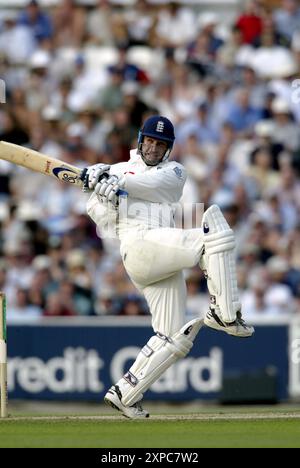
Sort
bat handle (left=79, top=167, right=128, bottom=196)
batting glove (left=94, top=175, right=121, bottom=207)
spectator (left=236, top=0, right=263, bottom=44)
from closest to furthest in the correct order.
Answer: batting glove (left=94, top=175, right=121, bottom=207) < bat handle (left=79, top=167, right=128, bottom=196) < spectator (left=236, top=0, right=263, bottom=44)

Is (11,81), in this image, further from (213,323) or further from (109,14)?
(213,323)

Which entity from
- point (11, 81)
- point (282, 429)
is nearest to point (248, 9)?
point (11, 81)

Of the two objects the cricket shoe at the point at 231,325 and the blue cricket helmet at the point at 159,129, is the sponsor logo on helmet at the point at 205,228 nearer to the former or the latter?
the cricket shoe at the point at 231,325

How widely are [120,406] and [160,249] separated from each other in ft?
3.61

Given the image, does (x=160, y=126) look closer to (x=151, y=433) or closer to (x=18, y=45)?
(x=151, y=433)

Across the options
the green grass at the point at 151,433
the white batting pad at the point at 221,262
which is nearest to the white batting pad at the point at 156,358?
the green grass at the point at 151,433

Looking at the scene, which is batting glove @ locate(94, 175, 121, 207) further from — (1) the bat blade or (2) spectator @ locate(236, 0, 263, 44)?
(2) spectator @ locate(236, 0, 263, 44)

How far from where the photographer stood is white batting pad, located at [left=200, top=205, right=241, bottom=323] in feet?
27.6

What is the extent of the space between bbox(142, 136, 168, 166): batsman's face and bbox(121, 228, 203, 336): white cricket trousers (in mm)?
468

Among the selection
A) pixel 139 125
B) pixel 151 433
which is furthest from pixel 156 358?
pixel 139 125

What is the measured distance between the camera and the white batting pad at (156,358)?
28.5 feet

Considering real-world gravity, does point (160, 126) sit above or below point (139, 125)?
below

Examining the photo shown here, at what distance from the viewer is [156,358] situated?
341 inches

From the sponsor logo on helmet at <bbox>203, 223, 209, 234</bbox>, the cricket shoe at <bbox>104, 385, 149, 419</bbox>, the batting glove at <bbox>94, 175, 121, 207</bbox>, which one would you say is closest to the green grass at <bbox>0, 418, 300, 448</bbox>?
the cricket shoe at <bbox>104, 385, 149, 419</bbox>
